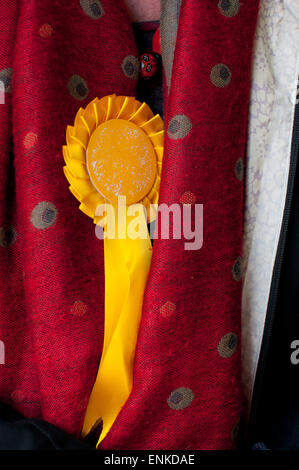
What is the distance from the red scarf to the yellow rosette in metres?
0.01

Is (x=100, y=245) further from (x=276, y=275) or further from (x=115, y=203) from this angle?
(x=276, y=275)

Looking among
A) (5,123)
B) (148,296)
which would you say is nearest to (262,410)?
(148,296)

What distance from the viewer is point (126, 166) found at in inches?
18.1

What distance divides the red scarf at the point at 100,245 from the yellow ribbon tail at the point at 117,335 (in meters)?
0.01

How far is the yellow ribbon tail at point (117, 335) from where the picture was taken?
0.44 meters

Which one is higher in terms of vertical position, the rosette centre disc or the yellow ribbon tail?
the rosette centre disc

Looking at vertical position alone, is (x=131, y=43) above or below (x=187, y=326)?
above

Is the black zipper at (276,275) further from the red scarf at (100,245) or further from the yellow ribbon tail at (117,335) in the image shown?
the yellow ribbon tail at (117,335)

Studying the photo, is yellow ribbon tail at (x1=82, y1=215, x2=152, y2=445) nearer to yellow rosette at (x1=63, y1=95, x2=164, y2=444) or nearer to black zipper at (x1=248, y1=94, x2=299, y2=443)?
yellow rosette at (x1=63, y1=95, x2=164, y2=444)

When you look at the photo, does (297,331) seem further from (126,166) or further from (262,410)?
(126,166)

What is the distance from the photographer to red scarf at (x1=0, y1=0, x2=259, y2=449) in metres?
0.42

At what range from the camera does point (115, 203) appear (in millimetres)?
454

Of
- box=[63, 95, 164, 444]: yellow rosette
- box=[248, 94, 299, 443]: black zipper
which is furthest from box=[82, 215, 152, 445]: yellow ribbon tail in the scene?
box=[248, 94, 299, 443]: black zipper

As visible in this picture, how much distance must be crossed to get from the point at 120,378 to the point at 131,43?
37 cm
